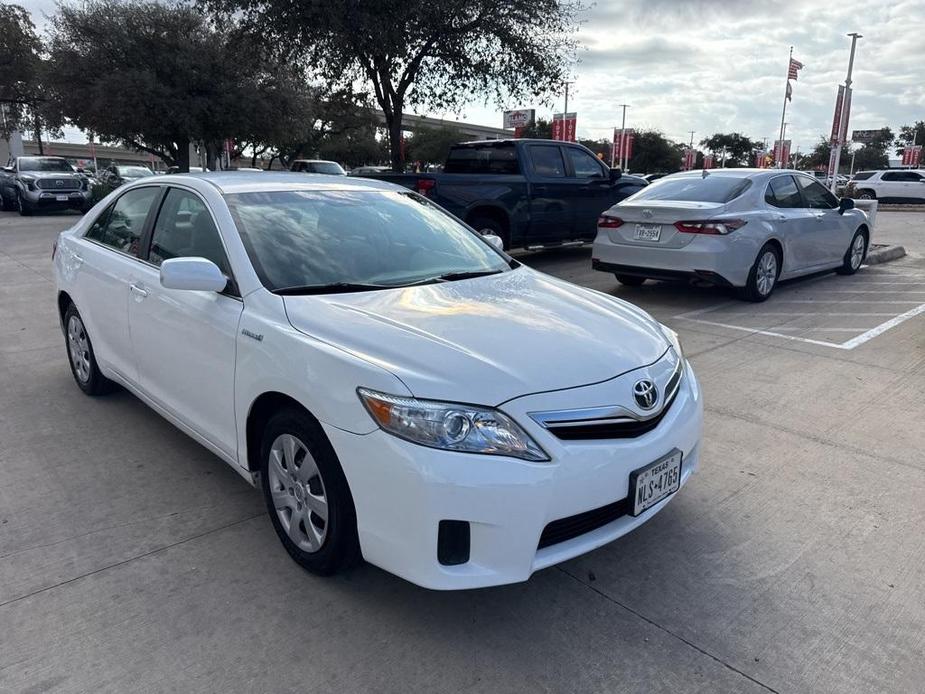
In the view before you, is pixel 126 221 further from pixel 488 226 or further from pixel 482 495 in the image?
pixel 488 226

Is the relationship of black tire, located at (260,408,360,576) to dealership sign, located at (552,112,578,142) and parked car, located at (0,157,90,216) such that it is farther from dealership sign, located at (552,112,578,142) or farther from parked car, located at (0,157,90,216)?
dealership sign, located at (552,112,578,142)

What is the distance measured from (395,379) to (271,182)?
1.93 meters

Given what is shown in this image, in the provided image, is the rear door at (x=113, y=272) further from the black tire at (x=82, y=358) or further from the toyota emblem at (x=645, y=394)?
the toyota emblem at (x=645, y=394)

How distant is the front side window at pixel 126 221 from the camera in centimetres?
416

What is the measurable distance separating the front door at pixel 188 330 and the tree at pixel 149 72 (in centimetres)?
1923

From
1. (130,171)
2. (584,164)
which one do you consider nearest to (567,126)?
(130,171)

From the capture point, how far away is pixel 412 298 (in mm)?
3133

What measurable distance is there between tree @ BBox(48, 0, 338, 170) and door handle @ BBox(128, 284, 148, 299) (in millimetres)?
19196

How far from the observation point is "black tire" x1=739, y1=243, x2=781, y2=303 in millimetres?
7823

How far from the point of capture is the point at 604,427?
100 inches

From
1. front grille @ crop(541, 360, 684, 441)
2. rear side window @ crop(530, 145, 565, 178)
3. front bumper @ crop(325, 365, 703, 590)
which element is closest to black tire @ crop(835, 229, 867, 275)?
rear side window @ crop(530, 145, 565, 178)

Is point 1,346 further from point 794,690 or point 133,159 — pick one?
point 133,159

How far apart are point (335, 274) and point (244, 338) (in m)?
0.54

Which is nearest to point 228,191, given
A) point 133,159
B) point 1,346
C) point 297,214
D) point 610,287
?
point 297,214
